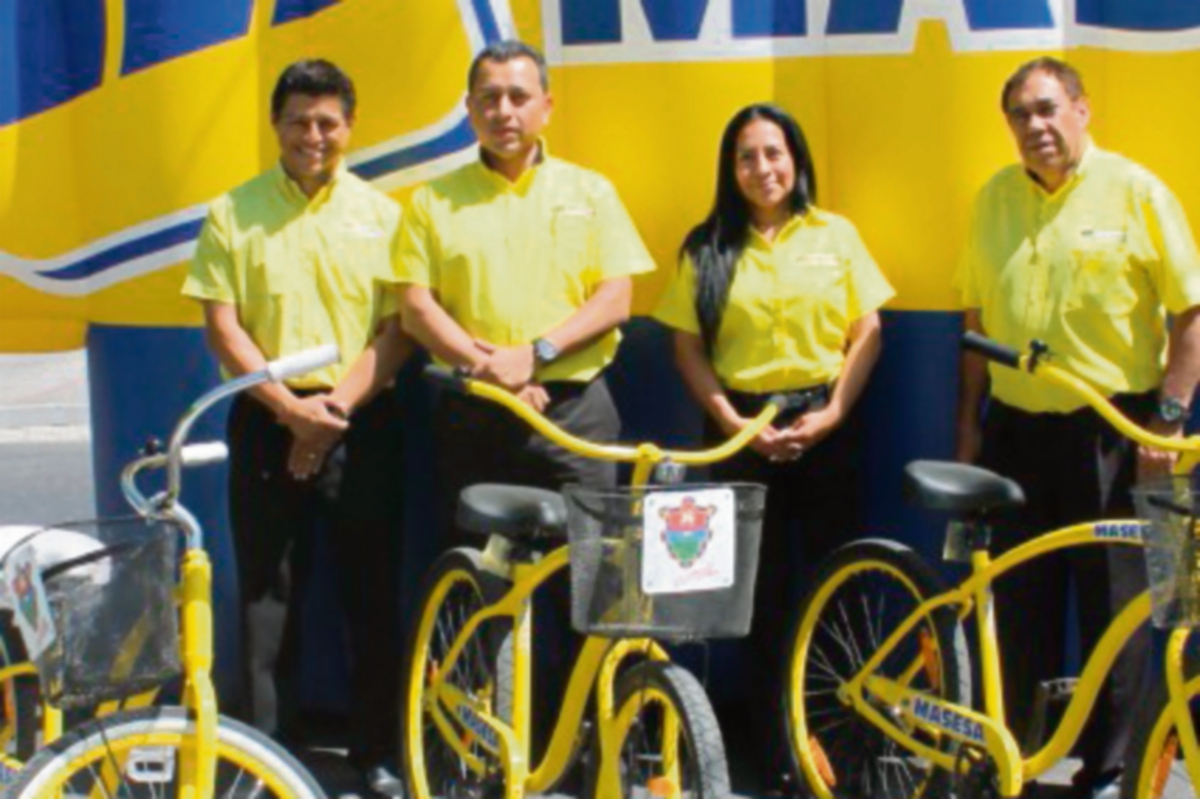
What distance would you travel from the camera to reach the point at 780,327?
5711 mm

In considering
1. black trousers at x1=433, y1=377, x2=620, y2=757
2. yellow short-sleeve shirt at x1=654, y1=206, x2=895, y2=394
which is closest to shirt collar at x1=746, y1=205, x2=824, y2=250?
yellow short-sleeve shirt at x1=654, y1=206, x2=895, y2=394

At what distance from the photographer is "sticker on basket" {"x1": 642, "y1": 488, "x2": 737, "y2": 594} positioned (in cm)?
451

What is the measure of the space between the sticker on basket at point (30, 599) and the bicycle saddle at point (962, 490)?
195cm

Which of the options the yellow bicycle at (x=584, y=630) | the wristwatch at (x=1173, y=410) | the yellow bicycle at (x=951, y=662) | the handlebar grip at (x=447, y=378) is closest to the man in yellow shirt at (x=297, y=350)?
the yellow bicycle at (x=584, y=630)

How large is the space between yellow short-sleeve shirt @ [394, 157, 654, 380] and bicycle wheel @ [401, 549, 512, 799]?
1.91 ft

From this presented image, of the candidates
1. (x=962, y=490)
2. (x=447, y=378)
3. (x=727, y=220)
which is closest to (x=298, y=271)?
(x=447, y=378)

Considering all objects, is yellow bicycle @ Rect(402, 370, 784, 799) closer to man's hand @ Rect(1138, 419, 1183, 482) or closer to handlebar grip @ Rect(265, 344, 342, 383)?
handlebar grip @ Rect(265, 344, 342, 383)

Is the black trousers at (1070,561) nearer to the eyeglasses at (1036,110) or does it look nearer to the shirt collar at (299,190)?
the eyeglasses at (1036,110)

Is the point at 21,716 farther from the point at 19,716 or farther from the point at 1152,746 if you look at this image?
the point at 1152,746

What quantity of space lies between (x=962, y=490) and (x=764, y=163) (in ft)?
3.43

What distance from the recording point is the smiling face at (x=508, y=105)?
5590 mm

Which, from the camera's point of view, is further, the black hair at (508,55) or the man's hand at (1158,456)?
the black hair at (508,55)

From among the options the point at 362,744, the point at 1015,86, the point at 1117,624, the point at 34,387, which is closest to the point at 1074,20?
the point at 1015,86

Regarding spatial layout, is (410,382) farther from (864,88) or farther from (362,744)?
(864,88)
